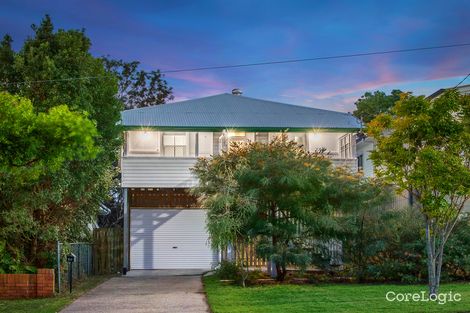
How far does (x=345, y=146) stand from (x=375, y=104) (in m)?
15.1

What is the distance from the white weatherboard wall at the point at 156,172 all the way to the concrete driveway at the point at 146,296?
3616mm

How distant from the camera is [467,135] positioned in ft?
33.2

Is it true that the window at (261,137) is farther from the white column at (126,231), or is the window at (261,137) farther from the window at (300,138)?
the white column at (126,231)

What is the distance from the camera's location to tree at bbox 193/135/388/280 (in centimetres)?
1502

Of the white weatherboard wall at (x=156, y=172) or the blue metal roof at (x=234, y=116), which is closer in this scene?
the white weatherboard wall at (x=156, y=172)

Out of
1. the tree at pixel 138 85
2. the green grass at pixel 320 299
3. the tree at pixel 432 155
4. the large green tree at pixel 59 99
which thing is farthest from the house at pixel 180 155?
the tree at pixel 138 85

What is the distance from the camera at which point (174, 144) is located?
2292cm

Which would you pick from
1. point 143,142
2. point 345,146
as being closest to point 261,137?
point 345,146

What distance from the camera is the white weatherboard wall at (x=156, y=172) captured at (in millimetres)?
20812

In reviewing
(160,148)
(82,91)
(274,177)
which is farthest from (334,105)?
(82,91)

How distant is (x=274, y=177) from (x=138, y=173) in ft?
23.8

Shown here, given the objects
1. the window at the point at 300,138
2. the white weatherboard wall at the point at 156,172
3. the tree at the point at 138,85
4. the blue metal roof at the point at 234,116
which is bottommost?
the white weatherboard wall at the point at 156,172

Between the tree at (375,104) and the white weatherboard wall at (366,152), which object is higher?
the tree at (375,104)

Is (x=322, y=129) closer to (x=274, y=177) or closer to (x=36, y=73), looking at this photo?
(x=274, y=177)
